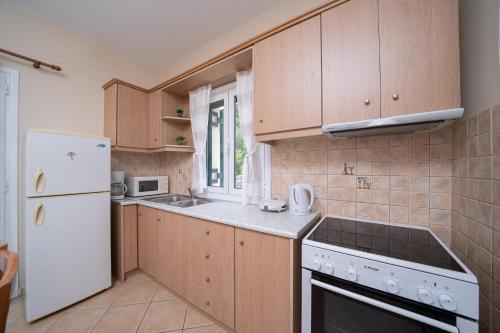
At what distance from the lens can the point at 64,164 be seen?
62.6 inches

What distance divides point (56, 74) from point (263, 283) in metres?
2.85

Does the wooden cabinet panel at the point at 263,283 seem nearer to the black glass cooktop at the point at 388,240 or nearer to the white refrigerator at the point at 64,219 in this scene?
the black glass cooktop at the point at 388,240

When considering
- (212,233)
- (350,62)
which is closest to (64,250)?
(212,233)

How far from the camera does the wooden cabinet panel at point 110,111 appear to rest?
7.10 feet

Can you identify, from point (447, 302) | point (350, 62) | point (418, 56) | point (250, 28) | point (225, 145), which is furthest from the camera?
point (225, 145)

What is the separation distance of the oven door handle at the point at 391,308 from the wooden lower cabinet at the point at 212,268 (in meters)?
0.63

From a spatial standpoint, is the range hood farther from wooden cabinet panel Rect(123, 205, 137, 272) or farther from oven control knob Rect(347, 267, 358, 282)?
wooden cabinet panel Rect(123, 205, 137, 272)

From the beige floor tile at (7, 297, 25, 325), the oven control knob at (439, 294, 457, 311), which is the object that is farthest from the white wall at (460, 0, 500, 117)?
the beige floor tile at (7, 297, 25, 325)

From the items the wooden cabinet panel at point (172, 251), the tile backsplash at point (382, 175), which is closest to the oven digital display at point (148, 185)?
the wooden cabinet panel at point (172, 251)

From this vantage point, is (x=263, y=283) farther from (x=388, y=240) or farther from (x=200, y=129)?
(x=200, y=129)

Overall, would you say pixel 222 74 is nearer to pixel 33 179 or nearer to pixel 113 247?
pixel 33 179

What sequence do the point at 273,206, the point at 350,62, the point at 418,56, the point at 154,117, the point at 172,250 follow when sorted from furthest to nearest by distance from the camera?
the point at 154,117 < the point at 172,250 < the point at 273,206 < the point at 350,62 < the point at 418,56

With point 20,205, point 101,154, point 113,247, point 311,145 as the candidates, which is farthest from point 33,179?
point 311,145

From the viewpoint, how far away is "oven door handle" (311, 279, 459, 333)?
0.70 metres
